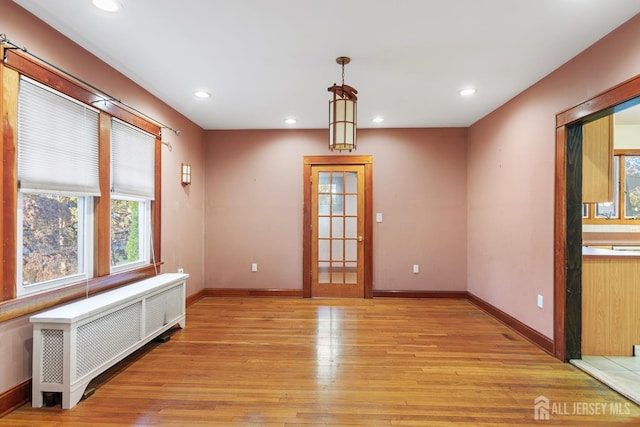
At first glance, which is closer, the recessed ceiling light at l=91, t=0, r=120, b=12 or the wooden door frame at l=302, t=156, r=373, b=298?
the recessed ceiling light at l=91, t=0, r=120, b=12

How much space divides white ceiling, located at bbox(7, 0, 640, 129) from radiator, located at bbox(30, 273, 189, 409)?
5.81 ft

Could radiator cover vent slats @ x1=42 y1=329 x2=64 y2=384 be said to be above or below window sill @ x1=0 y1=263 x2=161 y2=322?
below

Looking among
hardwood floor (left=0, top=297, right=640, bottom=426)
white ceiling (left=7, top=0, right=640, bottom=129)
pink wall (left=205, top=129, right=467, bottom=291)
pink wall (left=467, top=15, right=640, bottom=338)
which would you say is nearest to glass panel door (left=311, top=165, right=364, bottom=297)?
pink wall (left=205, top=129, right=467, bottom=291)

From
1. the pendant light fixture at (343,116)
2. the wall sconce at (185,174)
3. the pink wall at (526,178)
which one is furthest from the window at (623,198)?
the wall sconce at (185,174)

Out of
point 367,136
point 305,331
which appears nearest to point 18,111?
point 305,331

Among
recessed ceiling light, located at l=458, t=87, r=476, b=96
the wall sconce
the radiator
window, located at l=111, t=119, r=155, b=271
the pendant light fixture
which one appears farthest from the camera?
the wall sconce

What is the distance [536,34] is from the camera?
230 cm

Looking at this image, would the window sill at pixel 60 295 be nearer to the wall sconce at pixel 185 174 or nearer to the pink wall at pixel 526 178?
the wall sconce at pixel 185 174

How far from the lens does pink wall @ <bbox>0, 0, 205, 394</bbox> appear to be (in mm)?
2016

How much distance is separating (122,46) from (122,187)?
3.95 ft

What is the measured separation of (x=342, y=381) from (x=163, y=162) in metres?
3.05

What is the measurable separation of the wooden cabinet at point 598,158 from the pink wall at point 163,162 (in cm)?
423

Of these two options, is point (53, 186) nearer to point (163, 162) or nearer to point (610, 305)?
point (163, 162)

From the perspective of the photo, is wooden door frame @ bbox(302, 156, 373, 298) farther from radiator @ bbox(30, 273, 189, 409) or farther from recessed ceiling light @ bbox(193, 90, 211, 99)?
radiator @ bbox(30, 273, 189, 409)
